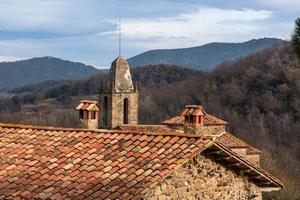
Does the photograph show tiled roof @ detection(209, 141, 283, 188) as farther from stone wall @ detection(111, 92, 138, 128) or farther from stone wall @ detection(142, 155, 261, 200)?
stone wall @ detection(111, 92, 138, 128)

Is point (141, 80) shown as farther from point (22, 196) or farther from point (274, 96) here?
point (22, 196)

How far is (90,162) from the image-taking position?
1134 cm

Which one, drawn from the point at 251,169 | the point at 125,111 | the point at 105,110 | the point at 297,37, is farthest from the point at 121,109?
the point at 297,37

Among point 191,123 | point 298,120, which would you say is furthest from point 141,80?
point 191,123

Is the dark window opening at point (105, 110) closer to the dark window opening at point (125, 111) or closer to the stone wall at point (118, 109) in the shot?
the stone wall at point (118, 109)

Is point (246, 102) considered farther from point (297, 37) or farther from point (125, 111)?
point (297, 37)

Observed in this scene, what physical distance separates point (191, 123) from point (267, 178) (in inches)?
93.1

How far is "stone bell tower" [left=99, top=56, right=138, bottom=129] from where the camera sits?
33688mm

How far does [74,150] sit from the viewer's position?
11930 millimetres

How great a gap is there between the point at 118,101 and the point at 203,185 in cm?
2296

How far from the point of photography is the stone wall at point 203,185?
10648 millimetres

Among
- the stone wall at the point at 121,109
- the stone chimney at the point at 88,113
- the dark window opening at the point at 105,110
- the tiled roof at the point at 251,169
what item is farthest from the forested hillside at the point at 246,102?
the tiled roof at the point at 251,169

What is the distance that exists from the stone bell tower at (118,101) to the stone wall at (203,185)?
21.5 metres

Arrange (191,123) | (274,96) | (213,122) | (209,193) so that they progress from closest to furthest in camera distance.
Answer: (209,193)
(191,123)
(213,122)
(274,96)
